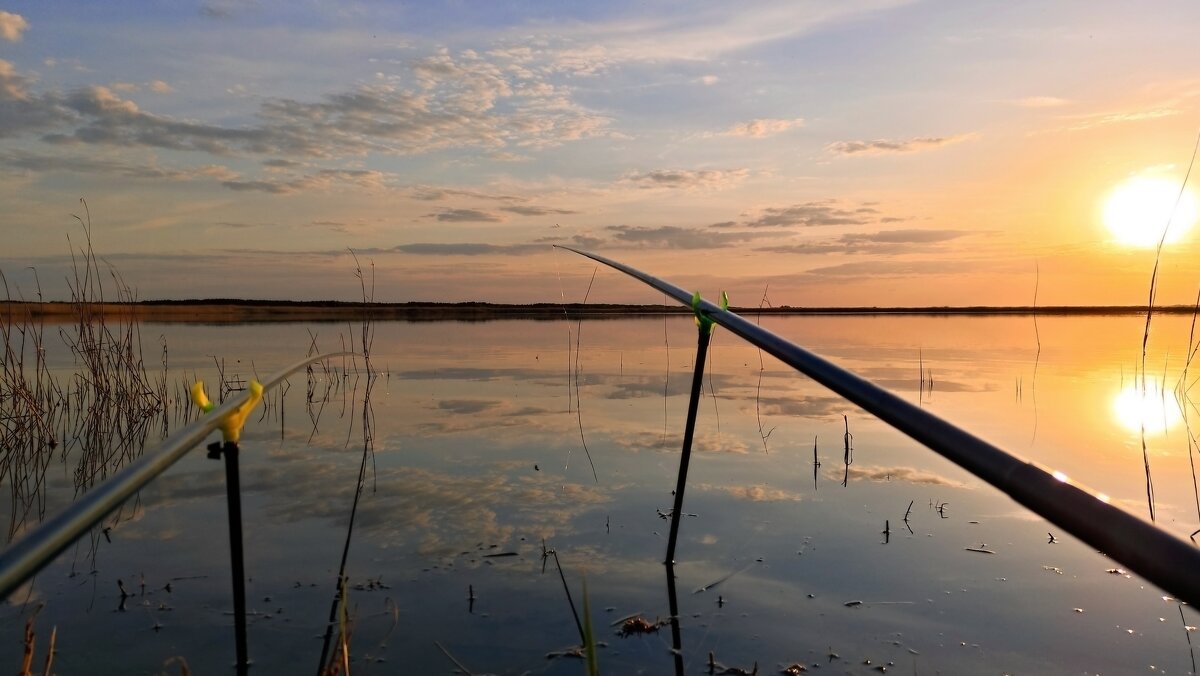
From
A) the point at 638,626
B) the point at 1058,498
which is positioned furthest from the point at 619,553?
the point at 1058,498

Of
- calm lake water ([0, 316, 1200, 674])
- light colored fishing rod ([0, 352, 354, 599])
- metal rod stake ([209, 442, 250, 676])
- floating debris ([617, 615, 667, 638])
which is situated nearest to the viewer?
light colored fishing rod ([0, 352, 354, 599])

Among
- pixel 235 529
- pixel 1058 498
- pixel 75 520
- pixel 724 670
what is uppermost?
pixel 1058 498

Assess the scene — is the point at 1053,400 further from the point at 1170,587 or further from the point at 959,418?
the point at 1170,587

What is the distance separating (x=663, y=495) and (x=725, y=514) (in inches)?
27.2

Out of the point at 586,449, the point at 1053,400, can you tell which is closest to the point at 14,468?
the point at 586,449

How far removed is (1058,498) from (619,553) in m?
4.37

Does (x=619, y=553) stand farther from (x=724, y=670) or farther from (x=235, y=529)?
(x=235, y=529)

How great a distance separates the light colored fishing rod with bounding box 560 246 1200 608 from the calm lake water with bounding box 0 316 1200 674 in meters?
2.68

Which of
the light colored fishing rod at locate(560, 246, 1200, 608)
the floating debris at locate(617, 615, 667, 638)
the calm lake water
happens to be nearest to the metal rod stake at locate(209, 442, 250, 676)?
the calm lake water

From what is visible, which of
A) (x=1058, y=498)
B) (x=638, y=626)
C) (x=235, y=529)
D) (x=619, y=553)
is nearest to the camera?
(x=1058, y=498)

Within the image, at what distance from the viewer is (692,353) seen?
21.0 meters

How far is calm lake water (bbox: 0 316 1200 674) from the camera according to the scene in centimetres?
371

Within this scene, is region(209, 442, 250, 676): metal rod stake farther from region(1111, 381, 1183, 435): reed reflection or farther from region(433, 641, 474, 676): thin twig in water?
region(1111, 381, 1183, 435): reed reflection

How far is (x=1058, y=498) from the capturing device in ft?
2.89
